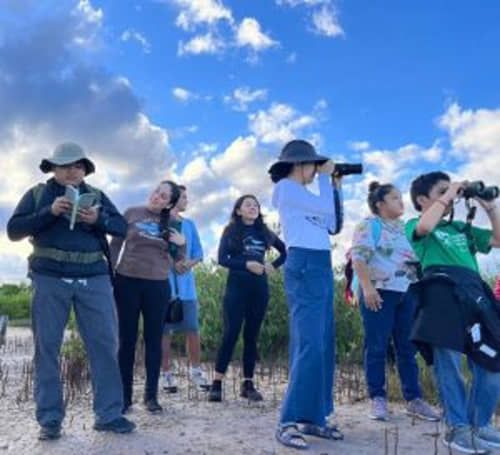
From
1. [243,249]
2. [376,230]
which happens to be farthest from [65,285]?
[376,230]

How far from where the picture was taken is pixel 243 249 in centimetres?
701

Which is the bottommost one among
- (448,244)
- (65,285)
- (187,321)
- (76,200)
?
(187,321)

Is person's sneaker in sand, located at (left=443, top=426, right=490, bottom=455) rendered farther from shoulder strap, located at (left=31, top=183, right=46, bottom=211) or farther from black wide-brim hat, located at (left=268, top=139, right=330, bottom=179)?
shoulder strap, located at (left=31, top=183, right=46, bottom=211)

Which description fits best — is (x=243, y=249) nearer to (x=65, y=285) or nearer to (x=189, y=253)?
(x=189, y=253)

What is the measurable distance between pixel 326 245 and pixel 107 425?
2.09m

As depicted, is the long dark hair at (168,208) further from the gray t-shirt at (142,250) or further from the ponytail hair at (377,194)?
the ponytail hair at (377,194)

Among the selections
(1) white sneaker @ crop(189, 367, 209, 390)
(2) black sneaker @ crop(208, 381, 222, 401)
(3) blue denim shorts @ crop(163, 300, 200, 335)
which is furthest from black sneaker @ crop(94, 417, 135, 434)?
(3) blue denim shorts @ crop(163, 300, 200, 335)

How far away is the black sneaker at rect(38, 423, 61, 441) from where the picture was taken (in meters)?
5.29

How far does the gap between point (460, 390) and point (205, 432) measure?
1883 millimetres

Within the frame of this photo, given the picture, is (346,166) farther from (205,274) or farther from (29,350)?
(29,350)

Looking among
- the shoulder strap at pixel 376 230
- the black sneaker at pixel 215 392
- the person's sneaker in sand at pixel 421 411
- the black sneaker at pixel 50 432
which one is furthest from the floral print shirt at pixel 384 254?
the black sneaker at pixel 50 432

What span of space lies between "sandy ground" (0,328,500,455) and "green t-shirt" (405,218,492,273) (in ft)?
4.09

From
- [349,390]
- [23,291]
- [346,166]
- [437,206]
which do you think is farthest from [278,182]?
[23,291]

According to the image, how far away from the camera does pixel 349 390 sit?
712 centimetres
